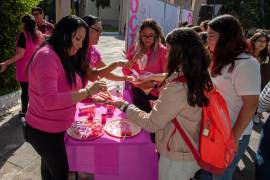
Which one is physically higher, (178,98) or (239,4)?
(239,4)

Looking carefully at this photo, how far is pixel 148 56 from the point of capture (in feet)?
11.8

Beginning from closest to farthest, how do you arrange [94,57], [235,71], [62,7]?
1. [235,71]
2. [94,57]
3. [62,7]

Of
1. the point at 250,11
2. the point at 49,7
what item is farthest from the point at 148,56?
the point at 250,11

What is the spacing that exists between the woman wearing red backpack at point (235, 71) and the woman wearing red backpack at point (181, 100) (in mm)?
295

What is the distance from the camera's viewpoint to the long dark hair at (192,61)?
1718 millimetres

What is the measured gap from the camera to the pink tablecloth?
2381 mm

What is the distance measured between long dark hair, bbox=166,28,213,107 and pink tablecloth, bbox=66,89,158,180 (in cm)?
89

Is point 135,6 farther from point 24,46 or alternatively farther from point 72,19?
point 72,19

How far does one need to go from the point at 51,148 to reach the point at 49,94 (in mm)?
474

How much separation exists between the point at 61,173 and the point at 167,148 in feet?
2.92

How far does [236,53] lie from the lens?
79.0 inches

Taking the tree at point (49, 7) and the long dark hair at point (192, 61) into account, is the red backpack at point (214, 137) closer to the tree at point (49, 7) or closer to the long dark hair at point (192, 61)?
the long dark hair at point (192, 61)

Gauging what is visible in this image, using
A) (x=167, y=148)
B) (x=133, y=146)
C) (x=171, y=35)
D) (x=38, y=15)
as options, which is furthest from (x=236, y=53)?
(x=38, y=15)

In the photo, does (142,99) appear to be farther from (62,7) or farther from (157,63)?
(62,7)
